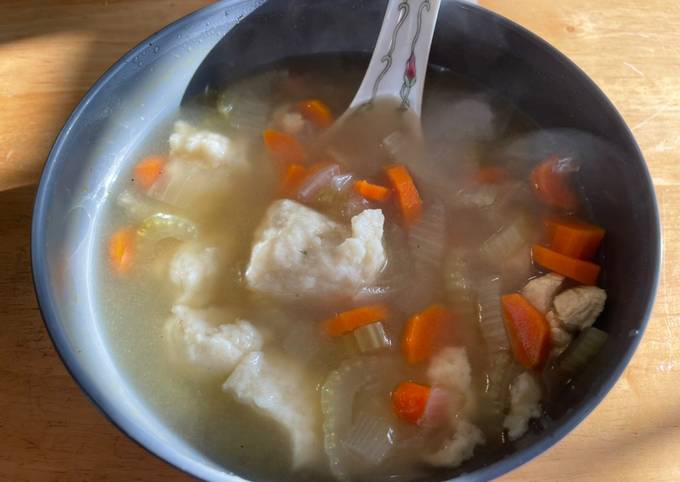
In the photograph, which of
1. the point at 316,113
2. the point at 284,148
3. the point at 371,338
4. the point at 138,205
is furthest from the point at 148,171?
the point at 371,338

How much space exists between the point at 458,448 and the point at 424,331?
0.76ft

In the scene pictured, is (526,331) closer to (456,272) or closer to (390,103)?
(456,272)

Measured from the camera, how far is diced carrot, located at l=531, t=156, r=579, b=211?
1.36 metres

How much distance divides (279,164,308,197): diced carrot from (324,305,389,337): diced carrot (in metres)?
0.31

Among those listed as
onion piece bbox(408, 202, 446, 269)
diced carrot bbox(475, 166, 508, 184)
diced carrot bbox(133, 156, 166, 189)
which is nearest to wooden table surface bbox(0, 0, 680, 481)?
diced carrot bbox(133, 156, 166, 189)

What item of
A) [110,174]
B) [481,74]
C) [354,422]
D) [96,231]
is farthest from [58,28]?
[354,422]

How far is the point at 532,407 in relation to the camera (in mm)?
1114

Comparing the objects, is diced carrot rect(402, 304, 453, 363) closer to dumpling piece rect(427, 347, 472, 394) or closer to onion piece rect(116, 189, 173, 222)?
dumpling piece rect(427, 347, 472, 394)

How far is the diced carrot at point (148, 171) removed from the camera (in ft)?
4.50

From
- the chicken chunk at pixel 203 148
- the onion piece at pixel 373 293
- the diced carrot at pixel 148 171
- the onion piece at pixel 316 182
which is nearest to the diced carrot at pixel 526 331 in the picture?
the onion piece at pixel 373 293

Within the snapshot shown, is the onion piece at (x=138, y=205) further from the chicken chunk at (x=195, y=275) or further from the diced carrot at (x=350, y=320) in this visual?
the diced carrot at (x=350, y=320)

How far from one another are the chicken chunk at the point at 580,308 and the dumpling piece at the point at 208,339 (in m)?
0.58

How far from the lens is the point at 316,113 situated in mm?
1487

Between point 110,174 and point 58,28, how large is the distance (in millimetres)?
452
